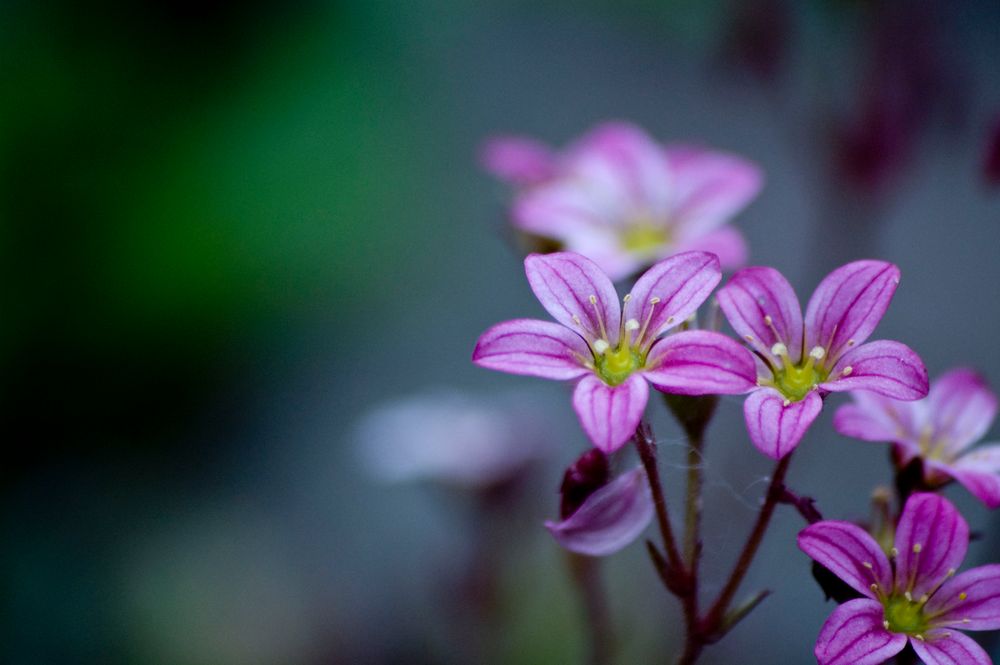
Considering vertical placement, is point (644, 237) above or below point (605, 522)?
above

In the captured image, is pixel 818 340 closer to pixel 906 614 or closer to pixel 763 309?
pixel 763 309

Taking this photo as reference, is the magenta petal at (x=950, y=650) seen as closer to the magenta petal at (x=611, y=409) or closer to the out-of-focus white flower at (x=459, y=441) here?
the magenta petal at (x=611, y=409)

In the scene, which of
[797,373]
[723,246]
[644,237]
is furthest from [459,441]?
[797,373]

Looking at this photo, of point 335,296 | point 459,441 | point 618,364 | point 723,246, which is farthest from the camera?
point 335,296

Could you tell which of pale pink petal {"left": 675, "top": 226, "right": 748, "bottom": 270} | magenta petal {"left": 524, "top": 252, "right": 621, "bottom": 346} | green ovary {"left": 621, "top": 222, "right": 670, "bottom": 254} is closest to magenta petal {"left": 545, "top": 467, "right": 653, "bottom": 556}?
magenta petal {"left": 524, "top": 252, "right": 621, "bottom": 346}

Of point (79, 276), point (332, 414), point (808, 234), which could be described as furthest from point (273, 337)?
point (808, 234)

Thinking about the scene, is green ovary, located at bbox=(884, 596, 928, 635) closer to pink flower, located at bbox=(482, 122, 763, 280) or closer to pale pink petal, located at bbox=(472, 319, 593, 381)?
pale pink petal, located at bbox=(472, 319, 593, 381)

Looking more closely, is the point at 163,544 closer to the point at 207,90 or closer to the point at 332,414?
the point at 332,414
